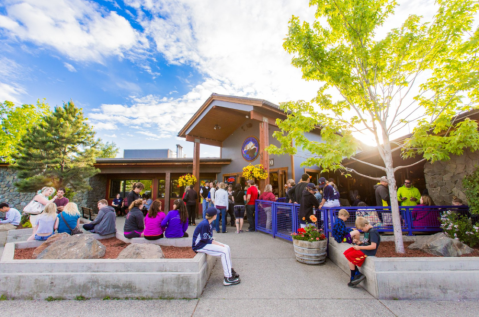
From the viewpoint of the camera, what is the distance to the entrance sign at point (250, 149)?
41.6ft

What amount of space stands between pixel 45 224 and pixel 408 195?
910cm

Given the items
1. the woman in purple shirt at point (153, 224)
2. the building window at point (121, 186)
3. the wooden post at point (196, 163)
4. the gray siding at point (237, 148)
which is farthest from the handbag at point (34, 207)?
A: the building window at point (121, 186)

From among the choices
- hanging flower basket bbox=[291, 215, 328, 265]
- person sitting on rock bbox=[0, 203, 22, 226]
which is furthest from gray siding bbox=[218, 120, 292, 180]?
person sitting on rock bbox=[0, 203, 22, 226]

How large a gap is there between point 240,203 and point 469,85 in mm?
6526

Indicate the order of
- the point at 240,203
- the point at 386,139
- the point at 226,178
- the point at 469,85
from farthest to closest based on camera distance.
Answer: the point at 226,178 → the point at 240,203 → the point at 386,139 → the point at 469,85

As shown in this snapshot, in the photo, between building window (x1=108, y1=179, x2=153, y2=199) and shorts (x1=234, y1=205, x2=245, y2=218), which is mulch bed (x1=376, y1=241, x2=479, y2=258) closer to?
shorts (x1=234, y1=205, x2=245, y2=218)

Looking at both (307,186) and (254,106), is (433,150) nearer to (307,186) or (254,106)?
(307,186)

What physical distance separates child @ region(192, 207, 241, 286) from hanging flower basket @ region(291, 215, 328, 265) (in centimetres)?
157

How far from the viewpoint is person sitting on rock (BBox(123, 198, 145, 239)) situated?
17.3 ft

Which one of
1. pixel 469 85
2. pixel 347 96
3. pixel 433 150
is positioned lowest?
pixel 433 150

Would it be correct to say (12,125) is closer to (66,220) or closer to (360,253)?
(66,220)

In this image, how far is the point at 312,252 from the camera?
4.64 metres

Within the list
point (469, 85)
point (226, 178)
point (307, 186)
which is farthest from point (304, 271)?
point (226, 178)

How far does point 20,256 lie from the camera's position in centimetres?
440
